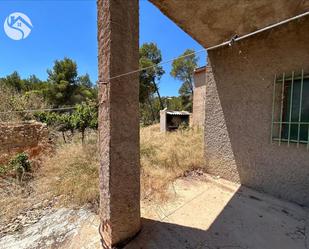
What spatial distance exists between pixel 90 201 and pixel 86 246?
109 centimetres

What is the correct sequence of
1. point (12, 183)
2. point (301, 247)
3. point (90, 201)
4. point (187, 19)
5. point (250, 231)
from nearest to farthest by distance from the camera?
1. point (301, 247)
2. point (250, 231)
3. point (187, 19)
4. point (90, 201)
5. point (12, 183)

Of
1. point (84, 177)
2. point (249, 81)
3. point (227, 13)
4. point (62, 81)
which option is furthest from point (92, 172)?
point (62, 81)

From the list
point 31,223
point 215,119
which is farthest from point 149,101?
point 31,223

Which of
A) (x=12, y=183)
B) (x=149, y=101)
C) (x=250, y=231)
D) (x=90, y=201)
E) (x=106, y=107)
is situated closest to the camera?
(x=106, y=107)

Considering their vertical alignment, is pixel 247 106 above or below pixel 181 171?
above

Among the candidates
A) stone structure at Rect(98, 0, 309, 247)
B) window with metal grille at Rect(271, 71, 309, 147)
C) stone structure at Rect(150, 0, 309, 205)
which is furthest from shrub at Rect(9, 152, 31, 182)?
window with metal grille at Rect(271, 71, 309, 147)

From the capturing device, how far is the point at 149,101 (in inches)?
859

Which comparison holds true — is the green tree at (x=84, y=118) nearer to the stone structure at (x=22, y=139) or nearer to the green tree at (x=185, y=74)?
the stone structure at (x=22, y=139)

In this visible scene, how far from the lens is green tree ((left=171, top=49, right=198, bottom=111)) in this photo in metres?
21.8

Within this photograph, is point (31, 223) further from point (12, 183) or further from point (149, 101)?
point (149, 101)

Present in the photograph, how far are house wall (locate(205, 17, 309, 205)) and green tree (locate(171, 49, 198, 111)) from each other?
17.9 m

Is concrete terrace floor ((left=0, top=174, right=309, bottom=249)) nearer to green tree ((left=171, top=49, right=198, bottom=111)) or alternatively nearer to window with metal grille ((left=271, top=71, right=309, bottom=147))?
window with metal grille ((left=271, top=71, right=309, bottom=147))

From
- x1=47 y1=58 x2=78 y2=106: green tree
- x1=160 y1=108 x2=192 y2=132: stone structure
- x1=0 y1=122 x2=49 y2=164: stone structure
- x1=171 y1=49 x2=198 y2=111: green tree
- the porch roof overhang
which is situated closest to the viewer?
the porch roof overhang

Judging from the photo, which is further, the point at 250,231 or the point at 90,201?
the point at 90,201
